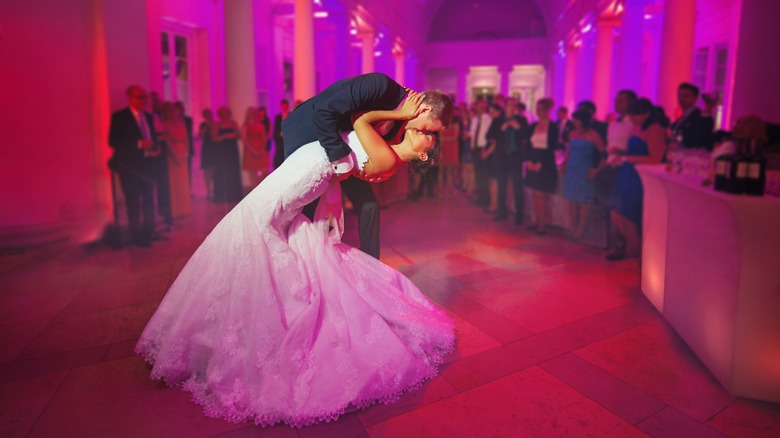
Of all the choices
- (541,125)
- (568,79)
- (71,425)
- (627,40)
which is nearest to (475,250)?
(541,125)

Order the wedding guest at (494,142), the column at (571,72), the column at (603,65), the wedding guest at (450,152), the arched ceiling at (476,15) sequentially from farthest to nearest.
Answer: the arched ceiling at (476,15)
the column at (571,72)
the column at (603,65)
the wedding guest at (450,152)
the wedding guest at (494,142)

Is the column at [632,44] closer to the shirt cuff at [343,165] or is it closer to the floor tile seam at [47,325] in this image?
the shirt cuff at [343,165]

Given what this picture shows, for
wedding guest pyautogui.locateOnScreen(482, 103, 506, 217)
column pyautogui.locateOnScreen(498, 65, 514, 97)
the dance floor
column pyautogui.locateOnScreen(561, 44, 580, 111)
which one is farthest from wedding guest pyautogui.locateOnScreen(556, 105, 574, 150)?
column pyautogui.locateOnScreen(498, 65, 514, 97)

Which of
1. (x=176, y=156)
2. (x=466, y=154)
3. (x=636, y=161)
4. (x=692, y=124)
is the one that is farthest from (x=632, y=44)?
(x=176, y=156)

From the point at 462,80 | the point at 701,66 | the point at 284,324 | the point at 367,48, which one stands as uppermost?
the point at 462,80

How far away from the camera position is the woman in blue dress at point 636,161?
4715mm

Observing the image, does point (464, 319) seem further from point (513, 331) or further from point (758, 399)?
point (758, 399)

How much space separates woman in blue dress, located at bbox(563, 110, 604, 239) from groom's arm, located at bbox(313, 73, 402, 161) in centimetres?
401

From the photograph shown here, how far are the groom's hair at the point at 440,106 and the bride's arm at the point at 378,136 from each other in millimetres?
50

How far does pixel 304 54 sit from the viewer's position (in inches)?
362

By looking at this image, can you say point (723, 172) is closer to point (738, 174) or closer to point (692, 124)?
point (738, 174)

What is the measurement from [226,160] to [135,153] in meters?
2.41

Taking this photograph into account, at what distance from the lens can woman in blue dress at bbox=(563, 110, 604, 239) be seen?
5.56 meters

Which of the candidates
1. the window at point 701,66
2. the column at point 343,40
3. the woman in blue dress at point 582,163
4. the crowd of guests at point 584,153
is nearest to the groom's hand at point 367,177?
the crowd of guests at point 584,153
